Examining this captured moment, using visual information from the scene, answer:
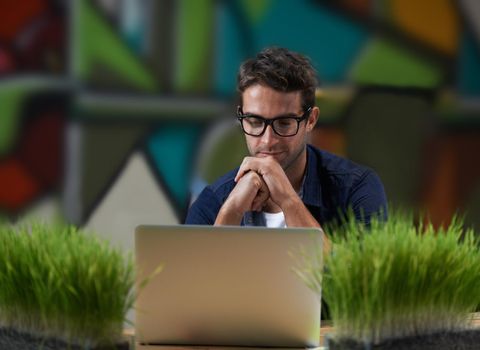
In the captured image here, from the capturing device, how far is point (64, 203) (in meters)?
4.26

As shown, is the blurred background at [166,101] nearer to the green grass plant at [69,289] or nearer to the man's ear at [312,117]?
the man's ear at [312,117]

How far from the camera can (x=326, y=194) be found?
2684mm

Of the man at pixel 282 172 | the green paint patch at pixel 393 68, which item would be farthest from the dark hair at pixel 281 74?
the green paint patch at pixel 393 68

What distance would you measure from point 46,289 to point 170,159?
299cm

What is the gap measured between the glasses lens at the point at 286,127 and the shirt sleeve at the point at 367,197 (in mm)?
296

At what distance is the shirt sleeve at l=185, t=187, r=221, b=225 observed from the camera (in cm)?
270

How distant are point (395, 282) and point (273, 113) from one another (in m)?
1.18

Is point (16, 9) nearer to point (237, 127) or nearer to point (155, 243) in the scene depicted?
point (237, 127)

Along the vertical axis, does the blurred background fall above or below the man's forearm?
above

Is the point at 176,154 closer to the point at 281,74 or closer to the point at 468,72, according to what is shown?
the point at 468,72

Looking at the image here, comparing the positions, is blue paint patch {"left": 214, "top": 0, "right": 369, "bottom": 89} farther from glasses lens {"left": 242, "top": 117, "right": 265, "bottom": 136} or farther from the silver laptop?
the silver laptop

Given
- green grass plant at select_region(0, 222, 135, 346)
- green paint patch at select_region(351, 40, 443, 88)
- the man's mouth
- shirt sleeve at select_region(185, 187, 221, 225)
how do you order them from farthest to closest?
1. green paint patch at select_region(351, 40, 443, 88)
2. shirt sleeve at select_region(185, 187, 221, 225)
3. the man's mouth
4. green grass plant at select_region(0, 222, 135, 346)

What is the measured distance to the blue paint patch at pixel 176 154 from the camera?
14.3 ft

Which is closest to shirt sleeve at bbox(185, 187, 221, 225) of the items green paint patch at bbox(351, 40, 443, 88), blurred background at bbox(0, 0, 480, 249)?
blurred background at bbox(0, 0, 480, 249)
